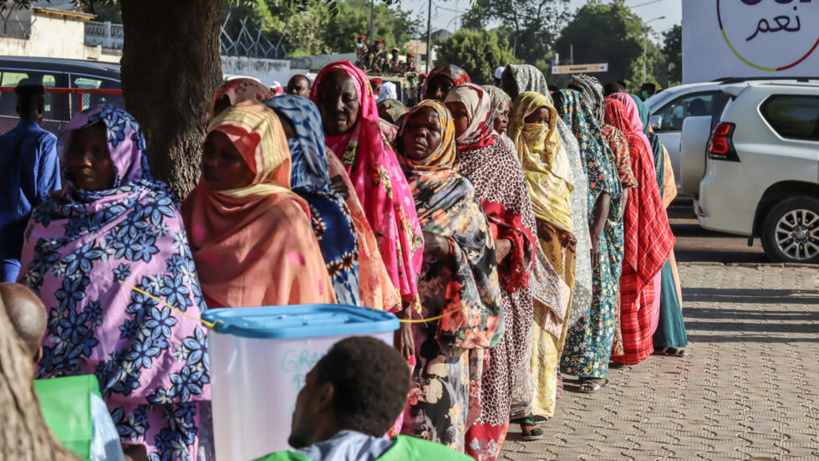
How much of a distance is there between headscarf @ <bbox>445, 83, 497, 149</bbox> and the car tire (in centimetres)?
767

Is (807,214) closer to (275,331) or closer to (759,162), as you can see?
(759,162)

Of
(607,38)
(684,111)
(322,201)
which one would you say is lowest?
(322,201)

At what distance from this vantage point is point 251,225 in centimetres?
346

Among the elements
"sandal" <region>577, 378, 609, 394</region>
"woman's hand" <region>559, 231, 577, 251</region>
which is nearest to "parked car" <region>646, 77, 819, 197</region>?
"sandal" <region>577, 378, 609, 394</region>

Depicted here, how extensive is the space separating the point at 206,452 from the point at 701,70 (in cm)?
1530

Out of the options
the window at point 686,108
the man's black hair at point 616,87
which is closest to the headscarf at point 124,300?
the man's black hair at point 616,87

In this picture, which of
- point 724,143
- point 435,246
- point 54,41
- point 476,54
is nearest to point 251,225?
point 435,246

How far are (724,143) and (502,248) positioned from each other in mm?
7784

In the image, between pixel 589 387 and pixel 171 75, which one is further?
pixel 589 387

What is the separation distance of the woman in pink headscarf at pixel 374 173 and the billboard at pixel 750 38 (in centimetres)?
1348

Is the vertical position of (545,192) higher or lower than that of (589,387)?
higher

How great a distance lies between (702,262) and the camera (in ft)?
41.8

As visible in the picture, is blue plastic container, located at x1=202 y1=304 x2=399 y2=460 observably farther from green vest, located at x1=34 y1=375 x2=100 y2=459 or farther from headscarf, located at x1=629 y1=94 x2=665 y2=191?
headscarf, located at x1=629 y1=94 x2=665 y2=191

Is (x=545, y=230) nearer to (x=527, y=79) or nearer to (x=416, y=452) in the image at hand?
(x=527, y=79)
